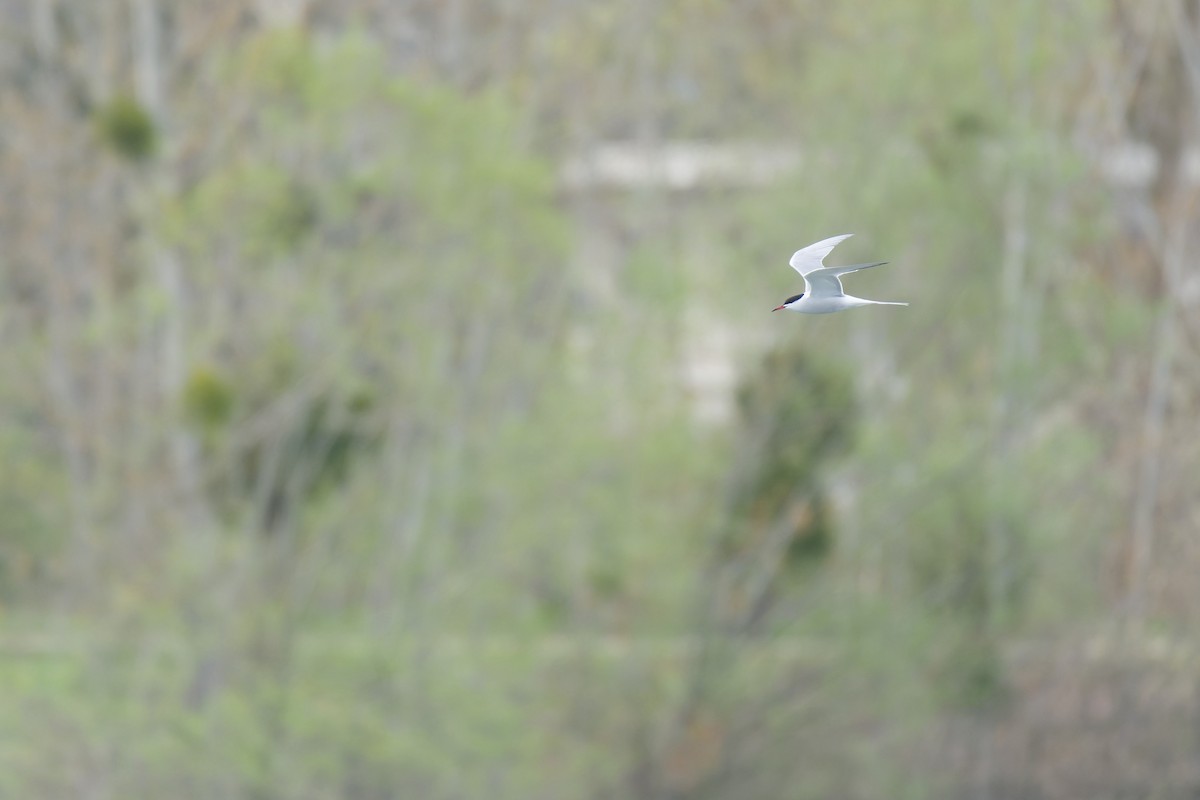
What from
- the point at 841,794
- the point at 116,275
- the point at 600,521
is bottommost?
the point at 841,794

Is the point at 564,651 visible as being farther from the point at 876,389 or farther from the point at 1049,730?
the point at 1049,730

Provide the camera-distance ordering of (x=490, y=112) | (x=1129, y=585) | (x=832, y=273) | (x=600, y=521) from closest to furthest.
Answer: (x=832, y=273)
(x=490, y=112)
(x=600, y=521)
(x=1129, y=585)

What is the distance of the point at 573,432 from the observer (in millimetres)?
13703

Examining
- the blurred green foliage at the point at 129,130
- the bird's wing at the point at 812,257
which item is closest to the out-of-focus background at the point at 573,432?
the blurred green foliage at the point at 129,130

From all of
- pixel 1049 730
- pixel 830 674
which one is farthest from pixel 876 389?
pixel 1049 730

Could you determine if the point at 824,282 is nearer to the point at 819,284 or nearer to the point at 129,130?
the point at 819,284

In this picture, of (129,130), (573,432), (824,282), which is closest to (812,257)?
(824,282)

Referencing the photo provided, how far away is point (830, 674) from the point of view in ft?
48.0

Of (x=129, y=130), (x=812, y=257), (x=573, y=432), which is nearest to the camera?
(x=812, y=257)

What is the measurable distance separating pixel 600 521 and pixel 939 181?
126 inches

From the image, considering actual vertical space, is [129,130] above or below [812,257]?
above

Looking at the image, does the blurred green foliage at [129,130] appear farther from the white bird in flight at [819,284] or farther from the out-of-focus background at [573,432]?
the white bird in flight at [819,284]

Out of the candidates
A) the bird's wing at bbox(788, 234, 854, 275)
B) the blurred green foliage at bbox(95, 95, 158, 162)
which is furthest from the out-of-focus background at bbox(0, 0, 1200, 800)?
the bird's wing at bbox(788, 234, 854, 275)

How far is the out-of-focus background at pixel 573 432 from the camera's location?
13.7 metres
